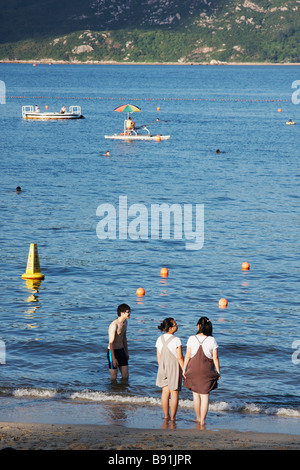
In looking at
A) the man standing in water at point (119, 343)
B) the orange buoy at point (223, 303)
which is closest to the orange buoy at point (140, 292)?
the orange buoy at point (223, 303)

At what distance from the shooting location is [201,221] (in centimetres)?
3194

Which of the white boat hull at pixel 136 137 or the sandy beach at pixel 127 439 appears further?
the white boat hull at pixel 136 137

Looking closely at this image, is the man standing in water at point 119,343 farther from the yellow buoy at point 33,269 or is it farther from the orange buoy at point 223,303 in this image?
the yellow buoy at point 33,269

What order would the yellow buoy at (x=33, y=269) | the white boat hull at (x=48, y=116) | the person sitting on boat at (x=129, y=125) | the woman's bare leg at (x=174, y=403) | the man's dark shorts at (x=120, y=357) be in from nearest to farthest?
the woman's bare leg at (x=174, y=403) → the man's dark shorts at (x=120, y=357) → the yellow buoy at (x=33, y=269) → the person sitting on boat at (x=129, y=125) → the white boat hull at (x=48, y=116)

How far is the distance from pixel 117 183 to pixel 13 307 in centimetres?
2353

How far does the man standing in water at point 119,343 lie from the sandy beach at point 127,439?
204 centimetres

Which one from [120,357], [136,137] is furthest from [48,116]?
[120,357]

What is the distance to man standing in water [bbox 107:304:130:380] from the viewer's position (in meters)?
13.1

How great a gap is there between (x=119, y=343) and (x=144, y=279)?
933 cm

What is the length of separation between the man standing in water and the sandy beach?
2.04 meters

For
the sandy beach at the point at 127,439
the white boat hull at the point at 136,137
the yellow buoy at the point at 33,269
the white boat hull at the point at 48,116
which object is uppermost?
the white boat hull at the point at 48,116

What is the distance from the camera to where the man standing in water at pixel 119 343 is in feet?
43.1

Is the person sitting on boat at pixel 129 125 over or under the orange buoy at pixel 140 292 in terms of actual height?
over
